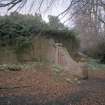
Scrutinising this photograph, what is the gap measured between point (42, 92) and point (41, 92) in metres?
0.03

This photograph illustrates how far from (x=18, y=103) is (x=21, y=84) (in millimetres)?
2311

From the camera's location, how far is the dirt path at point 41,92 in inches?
221

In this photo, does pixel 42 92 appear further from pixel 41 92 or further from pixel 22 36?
pixel 22 36

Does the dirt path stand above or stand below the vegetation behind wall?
below

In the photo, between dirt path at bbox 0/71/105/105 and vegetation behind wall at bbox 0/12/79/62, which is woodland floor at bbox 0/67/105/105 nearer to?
dirt path at bbox 0/71/105/105

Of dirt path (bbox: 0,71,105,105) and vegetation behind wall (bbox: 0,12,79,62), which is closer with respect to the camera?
dirt path (bbox: 0,71,105,105)

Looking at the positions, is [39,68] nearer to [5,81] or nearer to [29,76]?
[29,76]

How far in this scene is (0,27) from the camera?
13.3 metres

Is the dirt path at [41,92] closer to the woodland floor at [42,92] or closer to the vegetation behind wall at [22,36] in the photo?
the woodland floor at [42,92]

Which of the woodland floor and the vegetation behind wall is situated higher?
the vegetation behind wall

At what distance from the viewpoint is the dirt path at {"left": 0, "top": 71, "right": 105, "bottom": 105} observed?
5.61 metres

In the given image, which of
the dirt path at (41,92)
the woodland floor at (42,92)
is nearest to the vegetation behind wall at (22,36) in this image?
the woodland floor at (42,92)

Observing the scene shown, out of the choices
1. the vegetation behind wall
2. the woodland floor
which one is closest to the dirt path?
the woodland floor

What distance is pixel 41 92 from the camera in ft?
21.9
